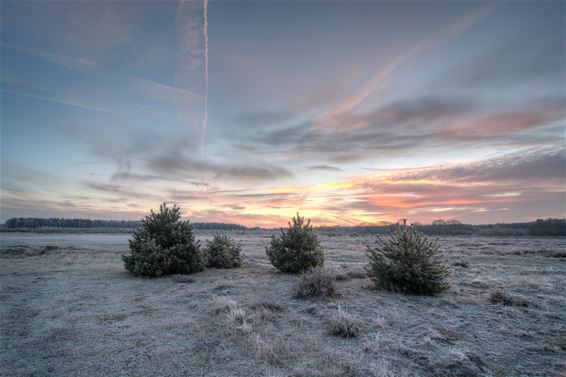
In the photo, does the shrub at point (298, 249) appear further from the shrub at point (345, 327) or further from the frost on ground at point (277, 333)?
the shrub at point (345, 327)

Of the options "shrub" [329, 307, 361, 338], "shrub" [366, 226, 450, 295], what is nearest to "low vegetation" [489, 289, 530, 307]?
"shrub" [366, 226, 450, 295]

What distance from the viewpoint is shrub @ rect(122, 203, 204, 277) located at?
1406 centimetres

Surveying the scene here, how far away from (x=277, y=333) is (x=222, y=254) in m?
11.8

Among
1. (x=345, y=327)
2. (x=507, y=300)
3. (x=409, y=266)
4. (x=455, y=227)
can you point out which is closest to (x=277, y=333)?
(x=345, y=327)

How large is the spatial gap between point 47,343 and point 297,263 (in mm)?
9500

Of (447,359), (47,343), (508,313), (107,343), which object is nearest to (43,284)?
(47,343)

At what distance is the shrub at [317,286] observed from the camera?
8.98 m

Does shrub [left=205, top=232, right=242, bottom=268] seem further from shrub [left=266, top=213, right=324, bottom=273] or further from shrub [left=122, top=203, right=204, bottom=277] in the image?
shrub [left=266, top=213, right=324, bottom=273]

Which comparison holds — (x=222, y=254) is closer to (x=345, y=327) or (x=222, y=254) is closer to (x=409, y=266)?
(x=409, y=266)

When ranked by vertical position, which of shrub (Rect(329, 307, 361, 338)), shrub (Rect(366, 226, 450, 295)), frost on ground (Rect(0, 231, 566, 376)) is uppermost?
shrub (Rect(366, 226, 450, 295))

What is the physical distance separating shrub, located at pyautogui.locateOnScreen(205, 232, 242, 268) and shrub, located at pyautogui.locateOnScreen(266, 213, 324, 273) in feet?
14.9

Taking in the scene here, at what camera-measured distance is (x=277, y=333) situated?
6.28 meters

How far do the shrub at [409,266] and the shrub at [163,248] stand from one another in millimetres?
9724

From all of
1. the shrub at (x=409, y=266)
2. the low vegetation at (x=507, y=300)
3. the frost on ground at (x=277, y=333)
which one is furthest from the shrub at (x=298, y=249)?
the low vegetation at (x=507, y=300)
